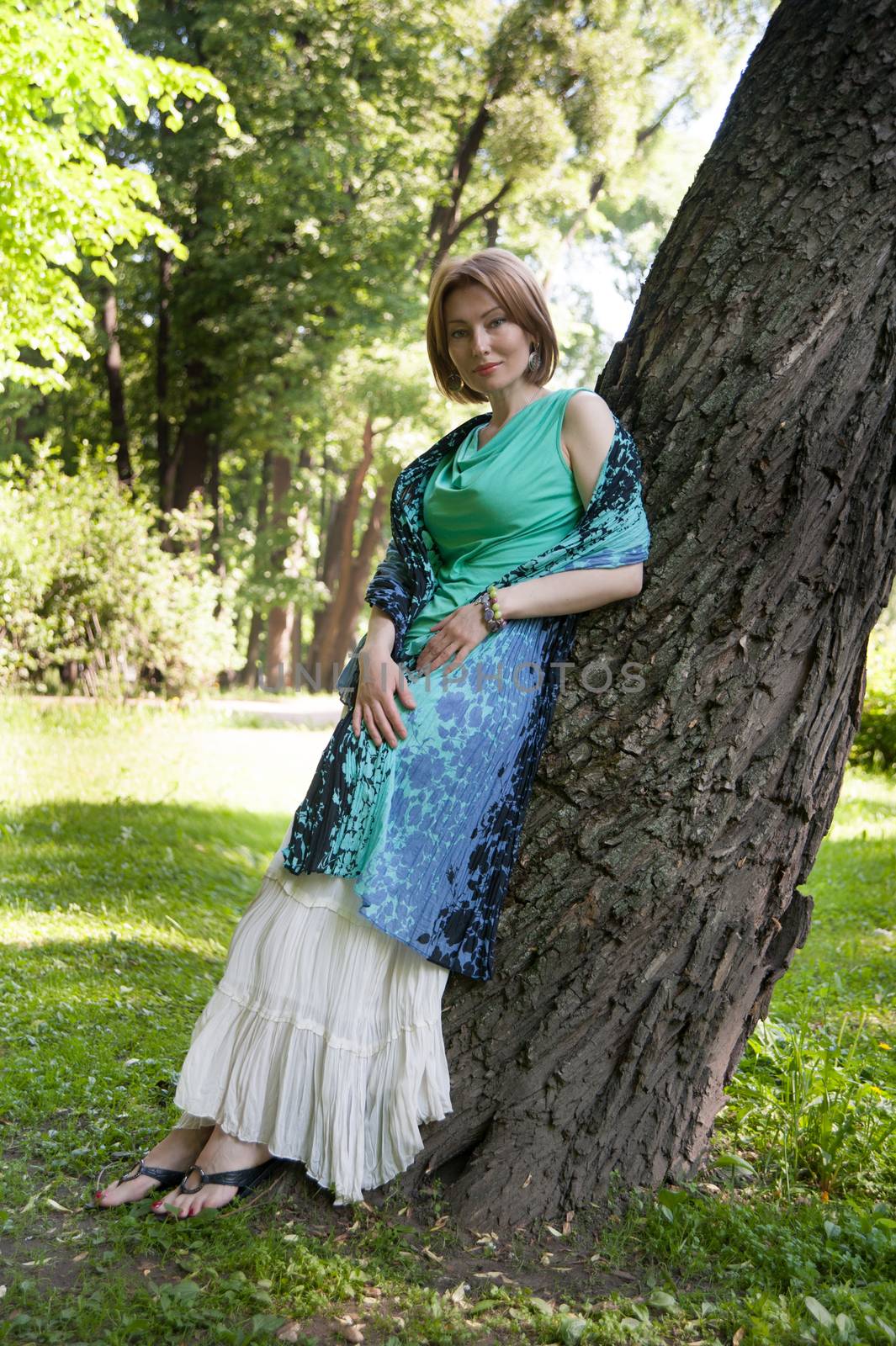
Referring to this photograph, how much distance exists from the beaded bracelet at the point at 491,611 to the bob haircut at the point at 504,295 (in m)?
0.59

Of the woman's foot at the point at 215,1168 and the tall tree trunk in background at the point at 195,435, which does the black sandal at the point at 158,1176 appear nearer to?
the woman's foot at the point at 215,1168

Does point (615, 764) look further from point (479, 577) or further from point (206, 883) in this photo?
point (206, 883)

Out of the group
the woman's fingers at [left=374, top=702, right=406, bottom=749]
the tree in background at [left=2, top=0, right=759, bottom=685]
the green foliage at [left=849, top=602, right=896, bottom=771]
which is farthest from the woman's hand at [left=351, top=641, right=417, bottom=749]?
the tree in background at [left=2, top=0, right=759, bottom=685]

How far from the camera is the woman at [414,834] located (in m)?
2.35

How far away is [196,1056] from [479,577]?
1252 mm

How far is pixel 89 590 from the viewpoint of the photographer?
11125 mm

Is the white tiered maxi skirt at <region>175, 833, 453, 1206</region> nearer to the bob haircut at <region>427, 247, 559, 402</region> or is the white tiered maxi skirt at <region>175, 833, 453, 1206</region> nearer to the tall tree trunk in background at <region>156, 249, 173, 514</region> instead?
the bob haircut at <region>427, 247, 559, 402</region>

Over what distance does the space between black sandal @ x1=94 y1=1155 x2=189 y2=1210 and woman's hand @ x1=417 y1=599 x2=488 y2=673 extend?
4.26 feet

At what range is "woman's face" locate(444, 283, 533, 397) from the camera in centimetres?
255

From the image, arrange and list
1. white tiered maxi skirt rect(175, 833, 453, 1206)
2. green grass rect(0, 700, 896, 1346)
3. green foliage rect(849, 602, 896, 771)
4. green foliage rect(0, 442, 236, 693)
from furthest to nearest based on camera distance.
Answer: green foliage rect(849, 602, 896, 771) < green foliage rect(0, 442, 236, 693) < white tiered maxi skirt rect(175, 833, 453, 1206) < green grass rect(0, 700, 896, 1346)

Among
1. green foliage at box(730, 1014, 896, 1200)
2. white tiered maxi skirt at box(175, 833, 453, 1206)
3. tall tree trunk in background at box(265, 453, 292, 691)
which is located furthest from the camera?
tall tree trunk in background at box(265, 453, 292, 691)

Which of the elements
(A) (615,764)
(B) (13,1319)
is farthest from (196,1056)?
(A) (615,764)

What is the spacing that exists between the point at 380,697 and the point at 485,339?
881mm

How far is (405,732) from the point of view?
7.97ft
